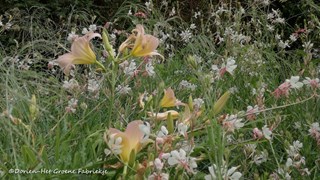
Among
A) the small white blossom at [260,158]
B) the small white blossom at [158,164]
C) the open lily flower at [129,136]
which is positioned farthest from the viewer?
the small white blossom at [260,158]

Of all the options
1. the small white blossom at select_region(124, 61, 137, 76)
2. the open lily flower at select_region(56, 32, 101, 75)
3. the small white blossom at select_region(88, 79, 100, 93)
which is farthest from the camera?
the small white blossom at select_region(124, 61, 137, 76)

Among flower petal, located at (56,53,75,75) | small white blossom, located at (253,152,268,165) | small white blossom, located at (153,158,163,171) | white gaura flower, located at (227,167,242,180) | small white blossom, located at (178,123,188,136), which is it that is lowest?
small white blossom, located at (253,152,268,165)

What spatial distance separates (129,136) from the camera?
1.24 m

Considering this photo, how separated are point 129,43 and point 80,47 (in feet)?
0.48

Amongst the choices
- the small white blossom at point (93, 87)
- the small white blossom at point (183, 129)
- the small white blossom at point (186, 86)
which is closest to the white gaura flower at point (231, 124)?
the small white blossom at point (183, 129)

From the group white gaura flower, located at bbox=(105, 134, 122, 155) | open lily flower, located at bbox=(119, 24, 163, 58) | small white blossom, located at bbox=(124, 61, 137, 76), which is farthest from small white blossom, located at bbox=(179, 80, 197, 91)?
white gaura flower, located at bbox=(105, 134, 122, 155)

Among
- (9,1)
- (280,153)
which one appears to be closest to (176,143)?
(280,153)

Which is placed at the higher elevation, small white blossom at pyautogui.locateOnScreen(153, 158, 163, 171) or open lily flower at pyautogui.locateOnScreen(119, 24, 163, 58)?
open lily flower at pyautogui.locateOnScreen(119, 24, 163, 58)

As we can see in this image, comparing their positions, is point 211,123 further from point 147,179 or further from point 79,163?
point 79,163

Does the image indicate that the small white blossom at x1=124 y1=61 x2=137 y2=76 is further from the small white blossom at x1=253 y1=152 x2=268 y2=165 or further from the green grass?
the small white blossom at x1=253 y1=152 x2=268 y2=165

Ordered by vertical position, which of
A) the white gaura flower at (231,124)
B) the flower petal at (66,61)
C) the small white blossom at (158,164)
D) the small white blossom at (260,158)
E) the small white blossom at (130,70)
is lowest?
the small white blossom at (260,158)

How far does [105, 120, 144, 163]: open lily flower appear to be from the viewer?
1.24 metres

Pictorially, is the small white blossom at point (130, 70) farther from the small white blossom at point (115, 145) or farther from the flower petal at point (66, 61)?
the small white blossom at point (115, 145)

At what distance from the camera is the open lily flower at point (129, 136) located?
124cm
